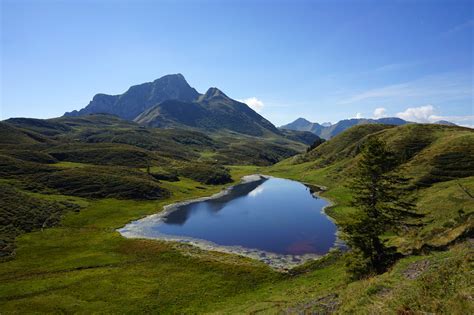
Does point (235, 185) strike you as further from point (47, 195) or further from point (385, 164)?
point (385, 164)

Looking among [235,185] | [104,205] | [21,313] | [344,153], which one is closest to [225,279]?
[21,313]

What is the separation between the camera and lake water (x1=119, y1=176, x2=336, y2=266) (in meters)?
78.1

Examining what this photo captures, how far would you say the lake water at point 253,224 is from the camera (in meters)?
78.1

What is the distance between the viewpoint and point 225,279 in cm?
5616

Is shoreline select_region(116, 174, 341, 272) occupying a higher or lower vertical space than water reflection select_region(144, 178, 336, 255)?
lower

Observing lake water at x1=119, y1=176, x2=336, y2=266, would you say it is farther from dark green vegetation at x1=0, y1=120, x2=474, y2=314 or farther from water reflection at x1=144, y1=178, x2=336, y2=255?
dark green vegetation at x1=0, y1=120, x2=474, y2=314

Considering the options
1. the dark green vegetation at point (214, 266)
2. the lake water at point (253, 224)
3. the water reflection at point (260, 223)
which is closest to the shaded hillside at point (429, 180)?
the dark green vegetation at point (214, 266)

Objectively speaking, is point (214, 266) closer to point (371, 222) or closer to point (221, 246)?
point (221, 246)

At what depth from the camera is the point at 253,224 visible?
98.6 m

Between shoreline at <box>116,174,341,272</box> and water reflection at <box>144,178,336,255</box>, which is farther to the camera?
water reflection at <box>144,178,336,255</box>

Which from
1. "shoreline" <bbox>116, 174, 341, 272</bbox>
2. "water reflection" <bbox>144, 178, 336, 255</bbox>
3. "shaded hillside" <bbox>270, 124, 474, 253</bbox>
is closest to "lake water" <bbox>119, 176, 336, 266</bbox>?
"water reflection" <bbox>144, 178, 336, 255</bbox>

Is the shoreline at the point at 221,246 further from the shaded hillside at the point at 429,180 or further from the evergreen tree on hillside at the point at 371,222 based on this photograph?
the evergreen tree on hillside at the point at 371,222

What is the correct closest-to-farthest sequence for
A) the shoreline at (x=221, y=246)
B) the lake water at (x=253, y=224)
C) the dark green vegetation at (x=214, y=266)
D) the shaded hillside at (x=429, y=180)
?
the dark green vegetation at (x=214, y=266) → the shaded hillside at (x=429, y=180) → the shoreline at (x=221, y=246) → the lake water at (x=253, y=224)

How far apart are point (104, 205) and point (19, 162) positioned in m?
63.3
